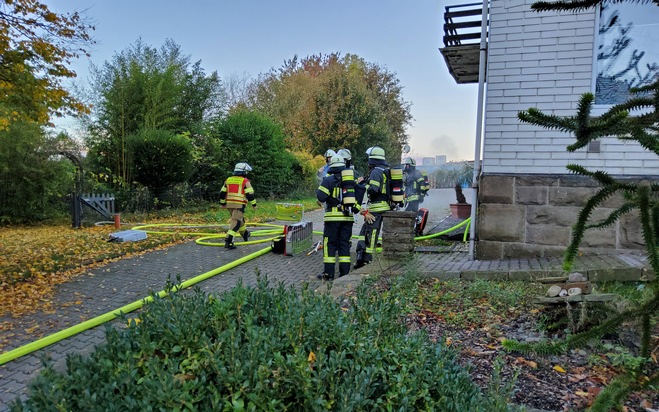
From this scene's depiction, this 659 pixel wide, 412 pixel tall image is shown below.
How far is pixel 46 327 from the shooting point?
15.6 ft

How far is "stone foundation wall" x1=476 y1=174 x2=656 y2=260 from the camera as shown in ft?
19.4

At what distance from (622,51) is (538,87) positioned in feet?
3.91

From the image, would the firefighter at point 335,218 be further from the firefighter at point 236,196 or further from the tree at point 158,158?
the tree at point 158,158

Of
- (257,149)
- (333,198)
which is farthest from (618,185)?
(257,149)

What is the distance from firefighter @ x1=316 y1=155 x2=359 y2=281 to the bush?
4318 mm

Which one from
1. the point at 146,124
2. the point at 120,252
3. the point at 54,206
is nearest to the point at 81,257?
the point at 120,252

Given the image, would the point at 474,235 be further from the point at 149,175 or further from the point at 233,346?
the point at 149,175

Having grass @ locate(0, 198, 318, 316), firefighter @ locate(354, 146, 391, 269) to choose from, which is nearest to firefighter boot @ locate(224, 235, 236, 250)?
grass @ locate(0, 198, 318, 316)

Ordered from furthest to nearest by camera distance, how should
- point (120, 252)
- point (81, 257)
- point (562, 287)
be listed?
point (120, 252) < point (81, 257) < point (562, 287)

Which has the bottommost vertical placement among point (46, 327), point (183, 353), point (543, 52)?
point (46, 327)

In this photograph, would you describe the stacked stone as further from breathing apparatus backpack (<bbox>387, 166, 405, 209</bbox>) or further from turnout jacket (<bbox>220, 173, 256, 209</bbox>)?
turnout jacket (<bbox>220, 173, 256, 209</bbox>)

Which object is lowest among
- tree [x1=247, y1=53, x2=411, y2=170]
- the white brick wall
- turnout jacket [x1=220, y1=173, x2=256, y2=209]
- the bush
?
the bush

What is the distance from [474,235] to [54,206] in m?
12.9

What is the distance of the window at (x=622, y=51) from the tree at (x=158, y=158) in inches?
537
